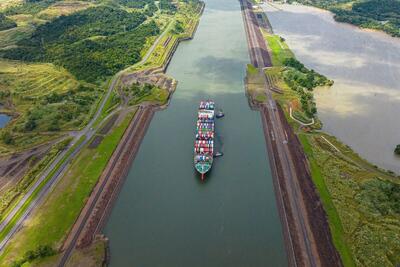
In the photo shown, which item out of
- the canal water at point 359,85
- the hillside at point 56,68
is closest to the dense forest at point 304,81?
the canal water at point 359,85

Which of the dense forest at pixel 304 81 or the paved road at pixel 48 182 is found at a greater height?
the dense forest at pixel 304 81

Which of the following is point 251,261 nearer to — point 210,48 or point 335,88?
point 335,88

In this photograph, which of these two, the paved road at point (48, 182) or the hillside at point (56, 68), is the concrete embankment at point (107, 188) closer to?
the paved road at point (48, 182)

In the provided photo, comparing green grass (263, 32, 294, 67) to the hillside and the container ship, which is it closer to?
the container ship

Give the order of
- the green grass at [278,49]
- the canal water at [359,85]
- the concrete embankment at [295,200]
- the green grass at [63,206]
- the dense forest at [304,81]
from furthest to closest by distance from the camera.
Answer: the green grass at [278,49] < the dense forest at [304,81] < the canal water at [359,85] < the green grass at [63,206] < the concrete embankment at [295,200]

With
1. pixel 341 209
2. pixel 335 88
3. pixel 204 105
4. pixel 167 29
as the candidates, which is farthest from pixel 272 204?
pixel 167 29

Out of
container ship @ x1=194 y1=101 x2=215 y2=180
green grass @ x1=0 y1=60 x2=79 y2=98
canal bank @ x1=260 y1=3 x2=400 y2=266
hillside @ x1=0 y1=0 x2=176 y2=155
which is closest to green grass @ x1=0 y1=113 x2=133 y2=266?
hillside @ x1=0 y1=0 x2=176 y2=155

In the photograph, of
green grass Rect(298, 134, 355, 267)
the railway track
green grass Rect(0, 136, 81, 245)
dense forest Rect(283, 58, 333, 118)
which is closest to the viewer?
green grass Rect(298, 134, 355, 267)
